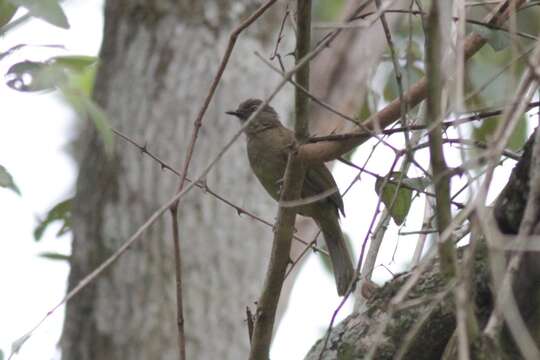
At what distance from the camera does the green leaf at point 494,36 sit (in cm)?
304

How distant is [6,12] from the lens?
270cm

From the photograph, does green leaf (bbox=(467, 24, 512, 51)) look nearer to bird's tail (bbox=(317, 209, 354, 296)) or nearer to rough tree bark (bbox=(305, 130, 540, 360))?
rough tree bark (bbox=(305, 130, 540, 360))

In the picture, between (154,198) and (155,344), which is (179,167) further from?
(155,344)

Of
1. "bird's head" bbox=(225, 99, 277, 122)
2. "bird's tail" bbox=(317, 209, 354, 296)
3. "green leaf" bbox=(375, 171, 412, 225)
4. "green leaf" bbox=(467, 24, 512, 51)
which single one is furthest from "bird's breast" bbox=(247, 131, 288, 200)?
"green leaf" bbox=(467, 24, 512, 51)

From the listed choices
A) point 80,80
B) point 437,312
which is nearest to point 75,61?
point 80,80

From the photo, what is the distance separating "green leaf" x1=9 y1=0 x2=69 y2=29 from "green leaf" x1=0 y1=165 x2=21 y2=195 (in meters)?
0.51

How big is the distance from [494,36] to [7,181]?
148cm

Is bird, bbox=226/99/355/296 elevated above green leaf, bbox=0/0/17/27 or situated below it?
above

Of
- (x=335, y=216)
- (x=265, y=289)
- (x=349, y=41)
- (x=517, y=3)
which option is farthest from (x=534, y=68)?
(x=349, y=41)

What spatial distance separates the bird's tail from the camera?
4339 mm

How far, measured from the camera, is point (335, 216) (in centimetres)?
476

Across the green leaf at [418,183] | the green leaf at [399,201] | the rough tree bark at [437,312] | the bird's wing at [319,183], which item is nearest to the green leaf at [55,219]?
the bird's wing at [319,183]

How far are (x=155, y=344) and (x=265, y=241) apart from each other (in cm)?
109

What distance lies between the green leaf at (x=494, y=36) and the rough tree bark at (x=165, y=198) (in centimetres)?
366
